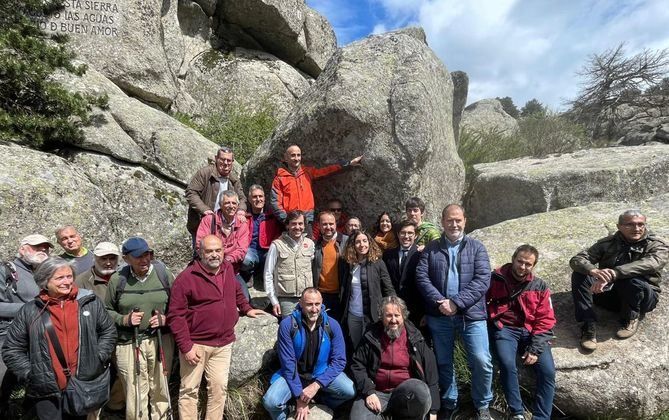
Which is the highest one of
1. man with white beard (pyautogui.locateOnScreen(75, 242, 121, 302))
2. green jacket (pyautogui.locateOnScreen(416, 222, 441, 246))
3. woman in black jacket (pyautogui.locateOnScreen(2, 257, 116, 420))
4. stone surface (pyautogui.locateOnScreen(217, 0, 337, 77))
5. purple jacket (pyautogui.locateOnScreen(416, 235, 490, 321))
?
stone surface (pyautogui.locateOnScreen(217, 0, 337, 77))

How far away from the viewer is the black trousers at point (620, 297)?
19.3 feet

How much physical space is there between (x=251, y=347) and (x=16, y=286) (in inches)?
118

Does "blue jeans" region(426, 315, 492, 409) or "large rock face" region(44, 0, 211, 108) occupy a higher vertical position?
"large rock face" region(44, 0, 211, 108)

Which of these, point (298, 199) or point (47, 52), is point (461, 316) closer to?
point (298, 199)

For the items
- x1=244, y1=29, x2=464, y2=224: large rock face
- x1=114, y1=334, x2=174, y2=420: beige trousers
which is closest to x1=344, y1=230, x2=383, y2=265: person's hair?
x1=244, y1=29, x2=464, y2=224: large rock face

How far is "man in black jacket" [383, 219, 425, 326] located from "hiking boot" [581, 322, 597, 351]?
7.26 feet

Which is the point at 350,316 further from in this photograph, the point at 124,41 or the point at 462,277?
the point at 124,41

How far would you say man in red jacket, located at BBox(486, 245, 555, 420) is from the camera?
18.6 ft

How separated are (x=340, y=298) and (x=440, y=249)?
62.3 inches

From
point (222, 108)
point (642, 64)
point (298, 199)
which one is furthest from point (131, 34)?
point (642, 64)

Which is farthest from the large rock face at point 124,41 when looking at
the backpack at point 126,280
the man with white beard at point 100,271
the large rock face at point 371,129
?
the backpack at point 126,280

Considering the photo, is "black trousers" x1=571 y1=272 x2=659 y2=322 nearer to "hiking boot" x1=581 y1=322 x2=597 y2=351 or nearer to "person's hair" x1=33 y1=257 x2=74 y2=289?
"hiking boot" x1=581 y1=322 x2=597 y2=351

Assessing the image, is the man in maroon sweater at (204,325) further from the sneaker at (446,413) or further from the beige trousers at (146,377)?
the sneaker at (446,413)

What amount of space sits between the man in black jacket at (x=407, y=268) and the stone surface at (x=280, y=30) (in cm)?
1406
